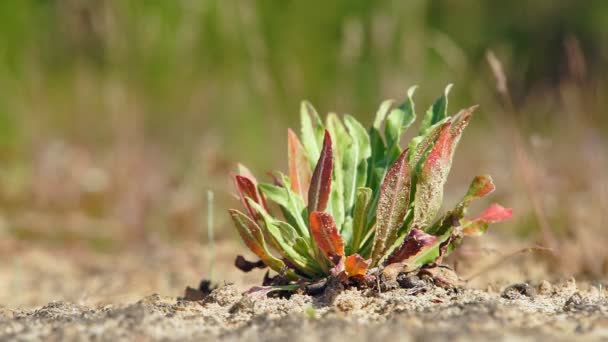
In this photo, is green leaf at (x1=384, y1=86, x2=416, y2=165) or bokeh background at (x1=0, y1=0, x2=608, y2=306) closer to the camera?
green leaf at (x1=384, y1=86, x2=416, y2=165)

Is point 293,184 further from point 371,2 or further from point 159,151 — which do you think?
point 371,2

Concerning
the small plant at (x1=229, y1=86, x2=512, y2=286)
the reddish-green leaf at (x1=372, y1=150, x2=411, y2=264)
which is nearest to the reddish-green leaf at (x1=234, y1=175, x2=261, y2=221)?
the small plant at (x1=229, y1=86, x2=512, y2=286)

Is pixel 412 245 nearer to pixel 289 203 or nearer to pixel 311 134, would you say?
pixel 289 203

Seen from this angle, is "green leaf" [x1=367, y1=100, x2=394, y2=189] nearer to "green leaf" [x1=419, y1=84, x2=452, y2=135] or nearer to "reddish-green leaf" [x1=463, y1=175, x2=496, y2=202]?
"green leaf" [x1=419, y1=84, x2=452, y2=135]

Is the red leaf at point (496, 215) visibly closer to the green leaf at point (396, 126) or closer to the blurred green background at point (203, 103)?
the green leaf at point (396, 126)

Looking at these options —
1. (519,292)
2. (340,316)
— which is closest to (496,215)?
(519,292)

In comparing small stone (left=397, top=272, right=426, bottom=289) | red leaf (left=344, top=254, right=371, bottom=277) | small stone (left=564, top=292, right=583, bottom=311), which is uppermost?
red leaf (left=344, top=254, right=371, bottom=277)
